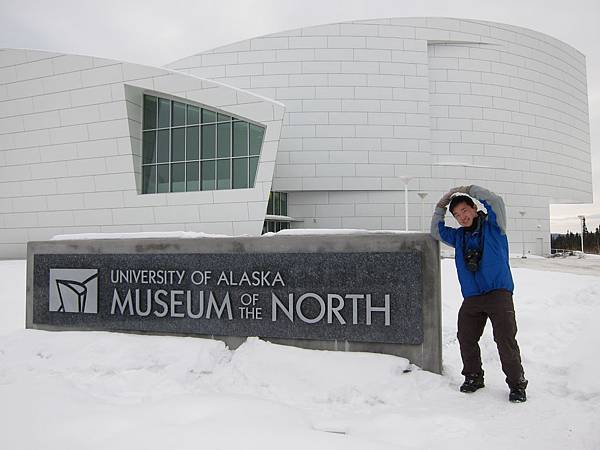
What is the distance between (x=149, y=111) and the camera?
19.7 meters

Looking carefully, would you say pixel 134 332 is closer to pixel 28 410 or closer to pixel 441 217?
pixel 28 410

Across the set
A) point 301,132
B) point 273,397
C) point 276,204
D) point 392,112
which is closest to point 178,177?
point 276,204

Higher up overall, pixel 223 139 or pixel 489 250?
pixel 223 139

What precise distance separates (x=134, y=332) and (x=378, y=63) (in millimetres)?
25637

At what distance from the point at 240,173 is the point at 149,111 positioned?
5289 millimetres

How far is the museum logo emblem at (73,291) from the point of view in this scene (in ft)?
18.4

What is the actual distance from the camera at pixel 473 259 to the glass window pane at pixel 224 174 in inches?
603

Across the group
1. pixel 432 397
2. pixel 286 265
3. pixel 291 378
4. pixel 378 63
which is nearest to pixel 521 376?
pixel 432 397

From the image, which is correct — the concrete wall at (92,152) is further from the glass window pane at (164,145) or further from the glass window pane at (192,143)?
the glass window pane at (192,143)

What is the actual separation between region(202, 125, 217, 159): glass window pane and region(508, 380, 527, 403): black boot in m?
16.8

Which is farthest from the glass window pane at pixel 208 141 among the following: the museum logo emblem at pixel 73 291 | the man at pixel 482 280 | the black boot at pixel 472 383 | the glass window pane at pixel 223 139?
the black boot at pixel 472 383

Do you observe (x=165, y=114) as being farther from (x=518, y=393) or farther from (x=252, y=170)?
(x=518, y=393)

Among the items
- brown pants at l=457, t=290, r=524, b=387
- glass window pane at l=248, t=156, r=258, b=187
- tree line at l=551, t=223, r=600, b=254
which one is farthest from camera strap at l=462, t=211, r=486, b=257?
Answer: tree line at l=551, t=223, r=600, b=254

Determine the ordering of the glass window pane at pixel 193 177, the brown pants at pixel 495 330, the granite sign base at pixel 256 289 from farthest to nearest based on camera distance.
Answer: the glass window pane at pixel 193 177 → the granite sign base at pixel 256 289 → the brown pants at pixel 495 330
